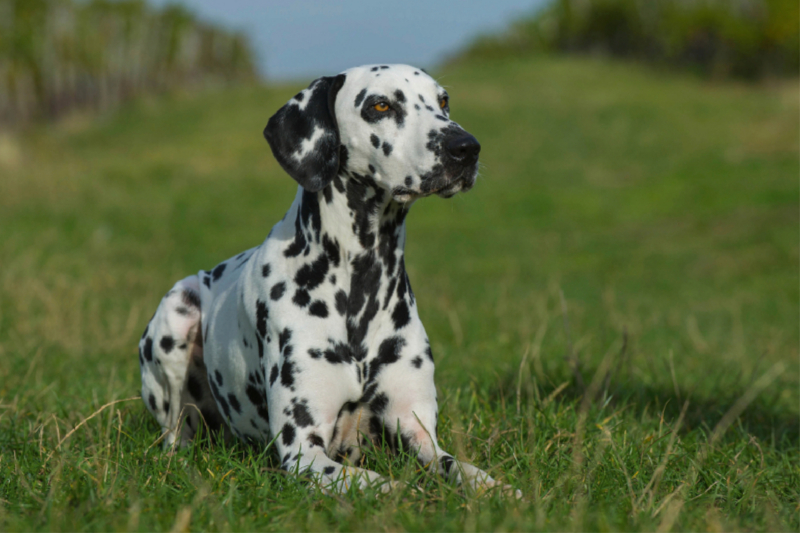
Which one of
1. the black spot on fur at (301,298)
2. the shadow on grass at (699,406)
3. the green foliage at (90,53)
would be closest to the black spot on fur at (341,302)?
the black spot on fur at (301,298)

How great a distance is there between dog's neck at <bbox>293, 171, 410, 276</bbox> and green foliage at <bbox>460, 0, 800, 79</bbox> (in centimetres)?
5103

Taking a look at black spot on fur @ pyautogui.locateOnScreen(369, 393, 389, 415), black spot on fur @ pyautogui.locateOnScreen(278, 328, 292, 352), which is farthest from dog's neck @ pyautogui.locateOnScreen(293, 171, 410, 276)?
black spot on fur @ pyautogui.locateOnScreen(369, 393, 389, 415)

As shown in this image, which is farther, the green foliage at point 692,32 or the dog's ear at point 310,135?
the green foliage at point 692,32

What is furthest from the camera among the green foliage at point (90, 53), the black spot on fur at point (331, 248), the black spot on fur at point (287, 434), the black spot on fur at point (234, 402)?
the green foliage at point (90, 53)

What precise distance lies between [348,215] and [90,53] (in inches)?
2144

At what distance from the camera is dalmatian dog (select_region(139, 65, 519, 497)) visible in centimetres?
334

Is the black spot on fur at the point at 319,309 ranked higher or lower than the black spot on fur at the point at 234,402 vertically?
higher

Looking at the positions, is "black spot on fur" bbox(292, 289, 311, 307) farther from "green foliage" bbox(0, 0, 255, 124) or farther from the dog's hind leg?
"green foliage" bbox(0, 0, 255, 124)

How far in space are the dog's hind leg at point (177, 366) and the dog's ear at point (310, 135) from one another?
4.01ft

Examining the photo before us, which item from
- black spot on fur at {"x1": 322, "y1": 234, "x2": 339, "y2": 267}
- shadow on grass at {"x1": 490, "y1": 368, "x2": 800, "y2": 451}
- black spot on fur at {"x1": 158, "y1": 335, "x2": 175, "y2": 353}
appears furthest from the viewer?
shadow on grass at {"x1": 490, "y1": 368, "x2": 800, "y2": 451}

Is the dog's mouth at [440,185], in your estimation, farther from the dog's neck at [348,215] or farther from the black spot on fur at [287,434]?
the black spot on fur at [287,434]

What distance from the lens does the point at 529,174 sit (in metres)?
27.8

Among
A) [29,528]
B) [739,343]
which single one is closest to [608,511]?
[29,528]

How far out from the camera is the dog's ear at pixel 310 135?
136 inches
